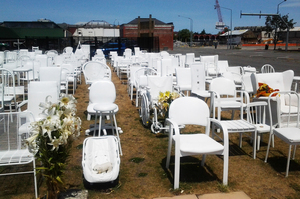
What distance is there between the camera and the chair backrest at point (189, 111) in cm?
407

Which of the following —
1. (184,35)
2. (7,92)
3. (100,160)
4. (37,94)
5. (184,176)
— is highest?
(184,35)

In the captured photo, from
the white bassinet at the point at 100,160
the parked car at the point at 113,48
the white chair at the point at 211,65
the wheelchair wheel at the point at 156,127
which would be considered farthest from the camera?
the parked car at the point at 113,48

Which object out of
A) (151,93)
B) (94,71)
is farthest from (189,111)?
(94,71)

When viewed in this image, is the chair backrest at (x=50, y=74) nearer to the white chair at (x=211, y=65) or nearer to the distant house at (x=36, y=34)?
the white chair at (x=211, y=65)

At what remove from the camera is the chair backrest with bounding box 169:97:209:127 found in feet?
13.3

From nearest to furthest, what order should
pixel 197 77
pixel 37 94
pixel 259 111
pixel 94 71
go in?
pixel 37 94, pixel 259 111, pixel 197 77, pixel 94 71

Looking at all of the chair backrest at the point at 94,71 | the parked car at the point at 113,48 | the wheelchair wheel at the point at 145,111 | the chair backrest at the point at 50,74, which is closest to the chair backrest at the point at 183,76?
the chair backrest at the point at 94,71

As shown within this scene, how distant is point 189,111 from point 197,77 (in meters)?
3.02

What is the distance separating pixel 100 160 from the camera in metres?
3.92

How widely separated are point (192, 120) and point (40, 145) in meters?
2.02

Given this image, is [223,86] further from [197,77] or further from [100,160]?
[100,160]

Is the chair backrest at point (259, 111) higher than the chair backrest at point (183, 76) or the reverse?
→ the reverse

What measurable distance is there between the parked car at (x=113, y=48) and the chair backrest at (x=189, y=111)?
869 inches

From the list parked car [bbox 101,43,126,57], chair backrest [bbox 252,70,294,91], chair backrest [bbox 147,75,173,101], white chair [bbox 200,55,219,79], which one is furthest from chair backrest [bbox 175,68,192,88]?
parked car [bbox 101,43,126,57]
